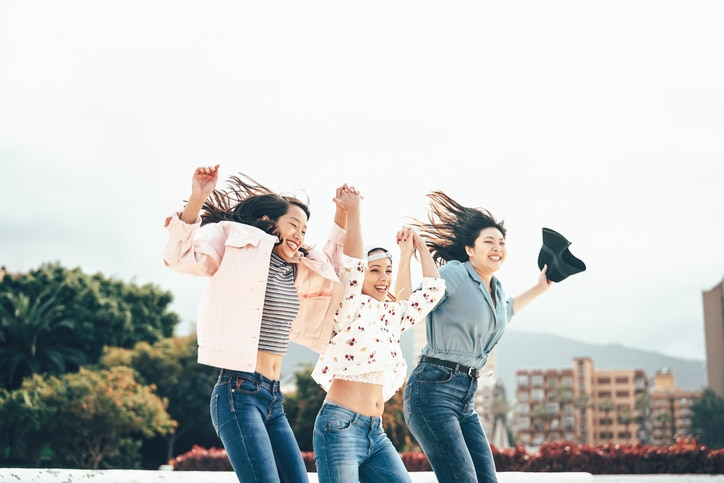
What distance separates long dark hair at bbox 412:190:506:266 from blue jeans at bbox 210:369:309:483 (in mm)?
1996

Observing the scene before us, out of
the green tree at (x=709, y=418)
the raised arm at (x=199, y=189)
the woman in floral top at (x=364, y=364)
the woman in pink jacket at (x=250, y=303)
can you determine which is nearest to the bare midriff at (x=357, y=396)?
the woman in floral top at (x=364, y=364)

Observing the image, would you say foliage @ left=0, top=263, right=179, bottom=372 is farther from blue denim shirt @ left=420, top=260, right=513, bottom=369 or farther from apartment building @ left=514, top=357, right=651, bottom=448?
apartment building @ left=514, top=357, right=651, bottom=448

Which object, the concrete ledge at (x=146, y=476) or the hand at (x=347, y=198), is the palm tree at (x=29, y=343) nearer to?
the concrete ledge at (x=146, y=476)

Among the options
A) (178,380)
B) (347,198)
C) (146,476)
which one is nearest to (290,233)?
(347,198)

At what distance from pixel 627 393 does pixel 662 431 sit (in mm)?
15822

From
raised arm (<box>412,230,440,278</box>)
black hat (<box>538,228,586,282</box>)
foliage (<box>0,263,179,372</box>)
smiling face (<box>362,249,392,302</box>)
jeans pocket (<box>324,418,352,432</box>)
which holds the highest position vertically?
foliage (<box>0,263,179,372</box>)

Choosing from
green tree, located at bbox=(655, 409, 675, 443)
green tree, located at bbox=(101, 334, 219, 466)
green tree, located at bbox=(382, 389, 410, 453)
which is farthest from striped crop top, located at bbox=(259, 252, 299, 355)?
green tree, located at bbox=(655, 409, 675, 443)

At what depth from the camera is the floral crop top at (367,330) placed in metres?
4.88

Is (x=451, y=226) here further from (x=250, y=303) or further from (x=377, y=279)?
(x=250, y=303)

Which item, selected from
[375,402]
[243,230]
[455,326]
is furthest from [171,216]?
[455,326]

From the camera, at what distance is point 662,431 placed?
11975 cm

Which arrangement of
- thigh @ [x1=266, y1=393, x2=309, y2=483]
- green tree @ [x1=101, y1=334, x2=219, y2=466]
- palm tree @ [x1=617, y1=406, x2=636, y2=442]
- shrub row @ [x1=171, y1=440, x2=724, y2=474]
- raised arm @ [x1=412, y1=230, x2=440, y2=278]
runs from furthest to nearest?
palm tree @ [x1=617, y1=406, x2=636, y2=442] → green tree @ [x1=101, y1=334, x2=219, y2=466] → shrub row @ [x1=171, y1=440, x2=724, y2=474] → raised arm @ [x1=412, y1=230, x2=440, y2=278] → thigh @ [x1=266, y1=393, x2=309, y2=483]

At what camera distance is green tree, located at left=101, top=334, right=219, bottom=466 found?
38688 mm

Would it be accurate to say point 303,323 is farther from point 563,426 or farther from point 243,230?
point 563,426
